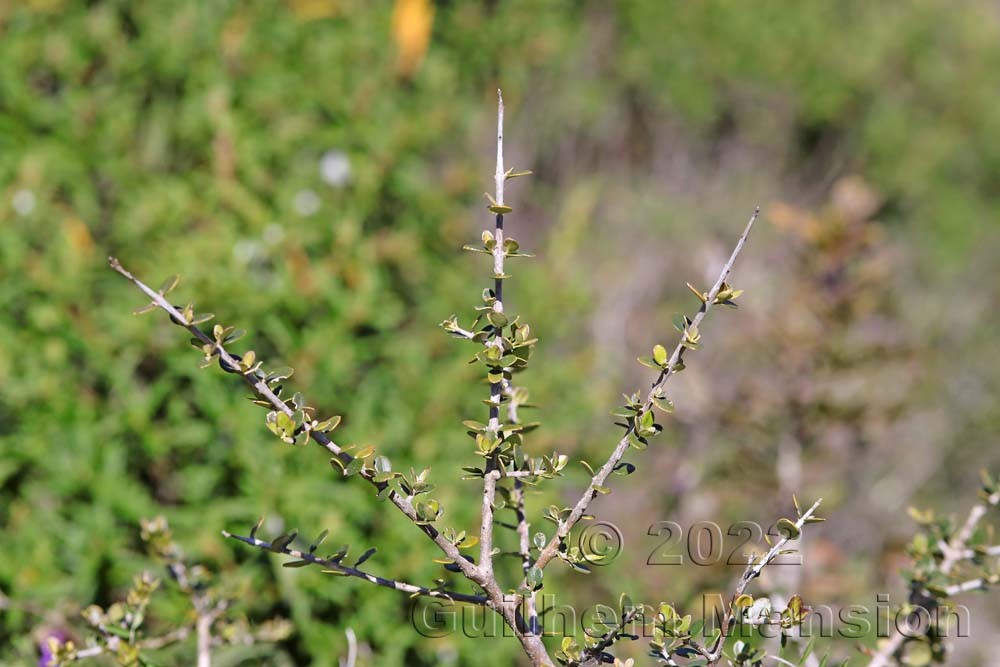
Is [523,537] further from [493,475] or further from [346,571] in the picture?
[346,571]

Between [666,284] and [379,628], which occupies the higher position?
[666,284]

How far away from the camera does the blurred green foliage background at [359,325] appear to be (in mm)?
2148

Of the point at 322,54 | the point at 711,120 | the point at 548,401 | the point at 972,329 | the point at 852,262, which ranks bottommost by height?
the point at 548,401

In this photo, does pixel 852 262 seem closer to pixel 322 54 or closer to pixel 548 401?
pixel 548 401

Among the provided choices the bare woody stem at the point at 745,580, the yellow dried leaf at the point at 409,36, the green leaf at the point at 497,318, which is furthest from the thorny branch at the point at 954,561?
the yellow dried leaf at the point at 409,36

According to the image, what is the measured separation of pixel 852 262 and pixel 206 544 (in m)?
2.21

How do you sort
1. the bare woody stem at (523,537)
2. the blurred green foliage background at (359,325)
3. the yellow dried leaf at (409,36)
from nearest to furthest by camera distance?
the bare woody stem at (523,537)
the blurred green foliage background at (359,325)
the yellow dried leaf at (409,36)

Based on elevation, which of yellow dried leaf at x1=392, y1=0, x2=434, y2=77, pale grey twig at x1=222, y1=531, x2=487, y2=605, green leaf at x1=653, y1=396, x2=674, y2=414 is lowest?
pale grey twig at x1=222, y1=531, x2=487, y2=605

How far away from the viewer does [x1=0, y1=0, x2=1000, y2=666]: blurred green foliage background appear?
7.05ft

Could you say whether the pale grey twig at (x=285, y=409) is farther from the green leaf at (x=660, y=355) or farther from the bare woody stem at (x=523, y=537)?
the green leaf at (x=660, y=355)

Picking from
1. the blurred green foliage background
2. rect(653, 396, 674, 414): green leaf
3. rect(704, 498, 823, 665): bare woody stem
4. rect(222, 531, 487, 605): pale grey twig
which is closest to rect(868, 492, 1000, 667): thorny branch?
rect(704, 498, 823, 665): bare woody stem

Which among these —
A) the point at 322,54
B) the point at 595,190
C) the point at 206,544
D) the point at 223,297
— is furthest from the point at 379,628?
the point at 595,190

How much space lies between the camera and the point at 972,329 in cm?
498

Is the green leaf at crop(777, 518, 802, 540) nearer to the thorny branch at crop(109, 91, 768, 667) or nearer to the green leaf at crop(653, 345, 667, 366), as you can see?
the thorny branch at crop(109, 91, 768, 667)
